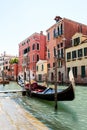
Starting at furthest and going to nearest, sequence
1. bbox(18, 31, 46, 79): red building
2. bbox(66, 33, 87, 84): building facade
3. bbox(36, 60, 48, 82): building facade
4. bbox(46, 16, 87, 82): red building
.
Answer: bbox(18, 31, 46, 79): red building < bbox(36, 60, 48, 82): building facade < bbox(46, 16, 87, 82): red building < bbox(66, 33, 87, 84): building facade

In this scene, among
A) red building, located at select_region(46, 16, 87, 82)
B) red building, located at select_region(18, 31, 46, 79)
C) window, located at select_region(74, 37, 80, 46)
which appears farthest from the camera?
red building, located at select_region(18, 31, 46, 79)

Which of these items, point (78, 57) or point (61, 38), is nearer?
point (78, 57)

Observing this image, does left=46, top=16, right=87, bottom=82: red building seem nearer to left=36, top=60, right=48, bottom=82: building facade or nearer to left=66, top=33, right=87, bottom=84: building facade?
left=66, top=33, right=87, bottom=84: building facade

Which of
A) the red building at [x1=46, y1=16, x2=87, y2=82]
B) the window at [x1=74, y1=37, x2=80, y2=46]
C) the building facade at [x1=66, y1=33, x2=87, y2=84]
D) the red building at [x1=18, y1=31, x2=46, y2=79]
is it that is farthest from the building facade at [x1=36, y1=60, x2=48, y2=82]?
the window at [x1=74, y1=37, x2=80, y2=46]

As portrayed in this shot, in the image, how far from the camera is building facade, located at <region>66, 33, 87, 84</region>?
2857 cm

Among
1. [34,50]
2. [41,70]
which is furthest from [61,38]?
[34,50]

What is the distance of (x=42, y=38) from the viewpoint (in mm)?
45531

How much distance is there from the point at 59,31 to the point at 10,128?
97.4 ft

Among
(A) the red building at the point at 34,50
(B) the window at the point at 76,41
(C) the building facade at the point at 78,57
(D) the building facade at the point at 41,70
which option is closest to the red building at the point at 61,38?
(C) the building facade at the point at 78,57

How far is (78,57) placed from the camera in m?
29.8

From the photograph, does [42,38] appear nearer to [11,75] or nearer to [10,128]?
[11,75]

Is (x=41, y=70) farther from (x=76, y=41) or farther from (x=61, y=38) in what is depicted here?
(x=76, y=41)

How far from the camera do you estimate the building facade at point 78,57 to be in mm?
28567

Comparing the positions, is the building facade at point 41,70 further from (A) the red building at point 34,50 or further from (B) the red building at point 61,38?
(B) the red building at point 61,38
